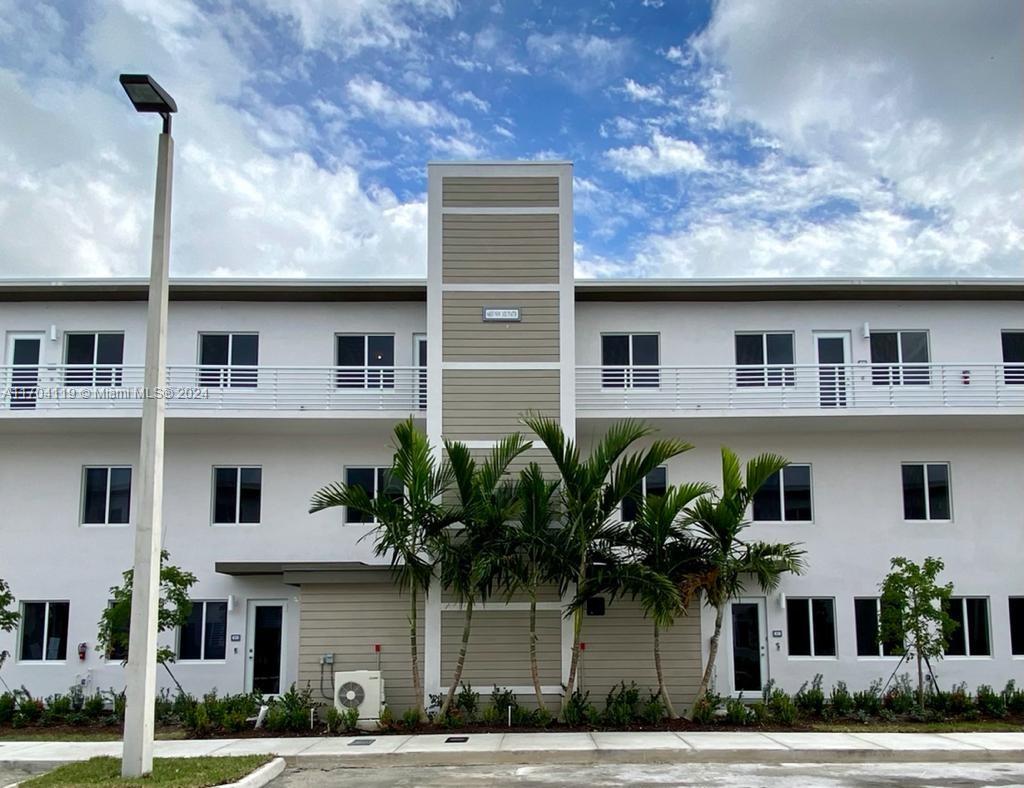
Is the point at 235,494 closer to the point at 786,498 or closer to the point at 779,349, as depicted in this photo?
the point at 786,498

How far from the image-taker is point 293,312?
19297 millimetres

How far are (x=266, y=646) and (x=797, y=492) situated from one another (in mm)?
10699

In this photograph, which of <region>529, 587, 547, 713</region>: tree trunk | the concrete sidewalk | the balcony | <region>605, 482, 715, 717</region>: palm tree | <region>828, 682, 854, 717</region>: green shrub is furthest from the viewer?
the balcony

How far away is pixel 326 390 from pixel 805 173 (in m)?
11.2

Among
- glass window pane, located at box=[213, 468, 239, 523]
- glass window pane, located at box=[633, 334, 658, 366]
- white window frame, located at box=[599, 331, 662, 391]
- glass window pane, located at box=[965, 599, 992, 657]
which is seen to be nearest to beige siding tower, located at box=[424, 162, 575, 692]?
white window frame, located at box=[599, 331, 662, 391]

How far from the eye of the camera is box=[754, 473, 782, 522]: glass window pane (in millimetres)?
18422

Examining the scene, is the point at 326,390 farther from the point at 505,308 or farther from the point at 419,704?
the point at 419,704

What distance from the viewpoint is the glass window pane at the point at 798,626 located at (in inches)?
706

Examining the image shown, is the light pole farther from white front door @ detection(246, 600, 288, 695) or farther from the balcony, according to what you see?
white front door @ detection(246, 600, 288, 695)

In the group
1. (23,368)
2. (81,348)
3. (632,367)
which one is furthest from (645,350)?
(23,368)

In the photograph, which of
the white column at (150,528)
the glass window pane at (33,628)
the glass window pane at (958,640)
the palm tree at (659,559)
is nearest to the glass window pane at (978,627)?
the glass window pane at (958,640)

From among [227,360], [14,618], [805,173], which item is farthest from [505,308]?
→ [14,618]

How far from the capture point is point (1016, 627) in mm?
18078

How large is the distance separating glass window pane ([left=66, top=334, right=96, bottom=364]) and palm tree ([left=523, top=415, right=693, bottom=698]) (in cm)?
977
